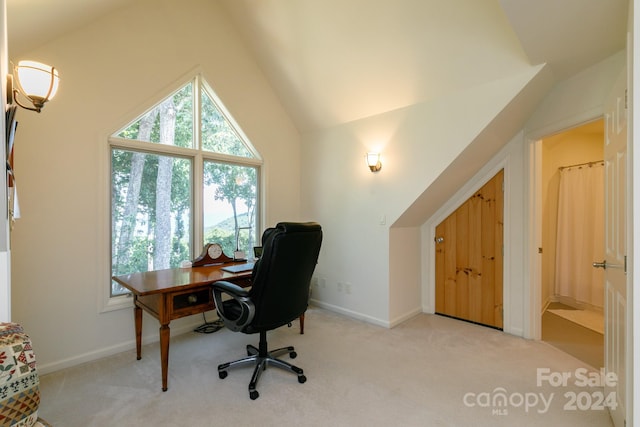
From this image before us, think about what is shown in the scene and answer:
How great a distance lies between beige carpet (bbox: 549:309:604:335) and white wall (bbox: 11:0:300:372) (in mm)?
4411

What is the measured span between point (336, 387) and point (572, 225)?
4030 millimetres

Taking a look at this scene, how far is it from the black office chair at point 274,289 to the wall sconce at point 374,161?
1441 mm

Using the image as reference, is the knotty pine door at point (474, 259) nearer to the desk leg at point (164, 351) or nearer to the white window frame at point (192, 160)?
the white window frame at point (192, 160)

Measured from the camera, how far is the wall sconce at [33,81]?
5.18 ft

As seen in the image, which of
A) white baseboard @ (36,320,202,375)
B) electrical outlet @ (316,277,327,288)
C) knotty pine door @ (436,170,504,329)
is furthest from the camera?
electrical outlet @ (316,277,327,288)

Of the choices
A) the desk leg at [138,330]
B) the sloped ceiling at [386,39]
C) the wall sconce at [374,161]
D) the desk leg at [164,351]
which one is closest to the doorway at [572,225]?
the sloped ceiling at [386,39]

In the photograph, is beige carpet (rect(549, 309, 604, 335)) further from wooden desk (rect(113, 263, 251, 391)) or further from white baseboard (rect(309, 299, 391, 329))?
wooden desk (rect(113, 263, 251, 391))

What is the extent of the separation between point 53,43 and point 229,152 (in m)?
1.72

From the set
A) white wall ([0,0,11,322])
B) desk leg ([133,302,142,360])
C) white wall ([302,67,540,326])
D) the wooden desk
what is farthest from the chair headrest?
desk leg ([133,302,142,360])

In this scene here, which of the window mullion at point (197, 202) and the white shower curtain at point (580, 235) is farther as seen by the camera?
the white shower curtain at point (580, 235)

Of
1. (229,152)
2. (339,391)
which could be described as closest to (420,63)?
(229,152)

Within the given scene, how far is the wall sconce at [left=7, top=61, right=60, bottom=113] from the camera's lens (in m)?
1.58

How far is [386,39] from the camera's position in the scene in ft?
8.68

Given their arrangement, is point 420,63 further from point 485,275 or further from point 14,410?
point 14,410
